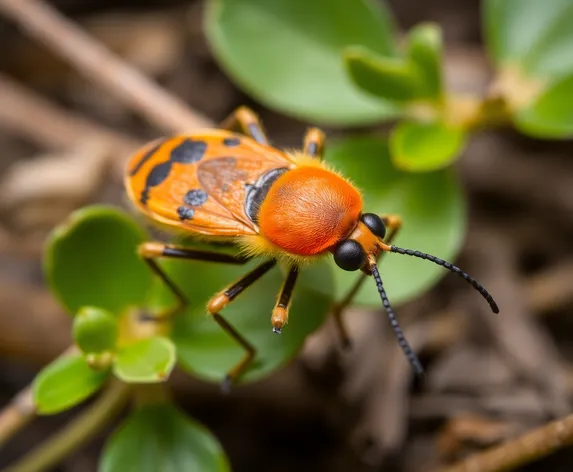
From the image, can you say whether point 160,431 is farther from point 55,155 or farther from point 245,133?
point 55,155

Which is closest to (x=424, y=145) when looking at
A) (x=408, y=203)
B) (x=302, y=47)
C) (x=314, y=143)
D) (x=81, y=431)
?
(x=408, y=203)

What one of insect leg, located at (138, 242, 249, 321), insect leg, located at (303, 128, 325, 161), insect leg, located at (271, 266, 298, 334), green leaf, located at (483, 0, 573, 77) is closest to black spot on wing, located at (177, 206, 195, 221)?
insect leg, located at (138, 242, 249, 321)

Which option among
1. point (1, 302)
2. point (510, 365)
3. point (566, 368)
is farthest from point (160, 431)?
point (566, 368)

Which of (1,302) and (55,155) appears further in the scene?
(55,155)

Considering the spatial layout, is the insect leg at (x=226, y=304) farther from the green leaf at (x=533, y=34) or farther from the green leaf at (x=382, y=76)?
the green leaf at (x=533, y=34)

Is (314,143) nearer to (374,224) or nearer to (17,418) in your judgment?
(374,224)

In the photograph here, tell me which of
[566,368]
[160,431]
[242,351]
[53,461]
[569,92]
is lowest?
[566,368]
